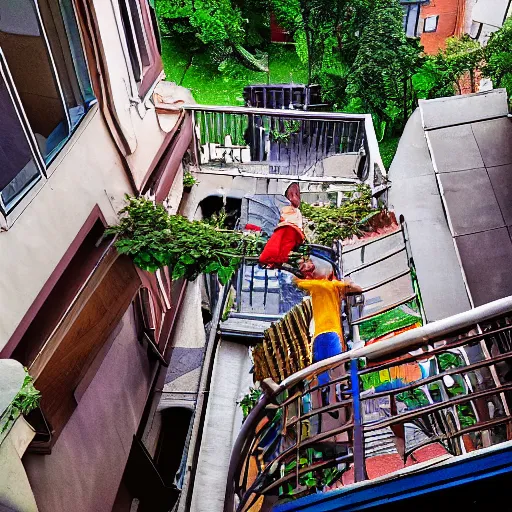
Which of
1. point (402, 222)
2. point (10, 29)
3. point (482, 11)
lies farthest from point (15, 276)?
point (482, 11)

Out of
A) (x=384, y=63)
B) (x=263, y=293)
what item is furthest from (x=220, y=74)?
(x=263, y=293)

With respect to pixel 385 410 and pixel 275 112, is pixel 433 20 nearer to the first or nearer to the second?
pixel 275 112

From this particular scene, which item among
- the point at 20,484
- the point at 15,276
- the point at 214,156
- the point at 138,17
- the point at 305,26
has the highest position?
the point at 305,26

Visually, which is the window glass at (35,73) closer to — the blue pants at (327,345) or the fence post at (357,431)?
the blue pants at (327,345)

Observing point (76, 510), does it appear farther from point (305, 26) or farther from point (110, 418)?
point (305, 26)

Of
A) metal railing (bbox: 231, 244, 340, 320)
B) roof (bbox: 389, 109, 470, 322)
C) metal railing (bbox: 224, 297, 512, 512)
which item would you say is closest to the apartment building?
metal railing (bbox: 231, 244, 340, 320)

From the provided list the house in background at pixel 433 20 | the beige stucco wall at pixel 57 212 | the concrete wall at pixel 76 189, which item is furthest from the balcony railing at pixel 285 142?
the house in background at pixel 433 20
